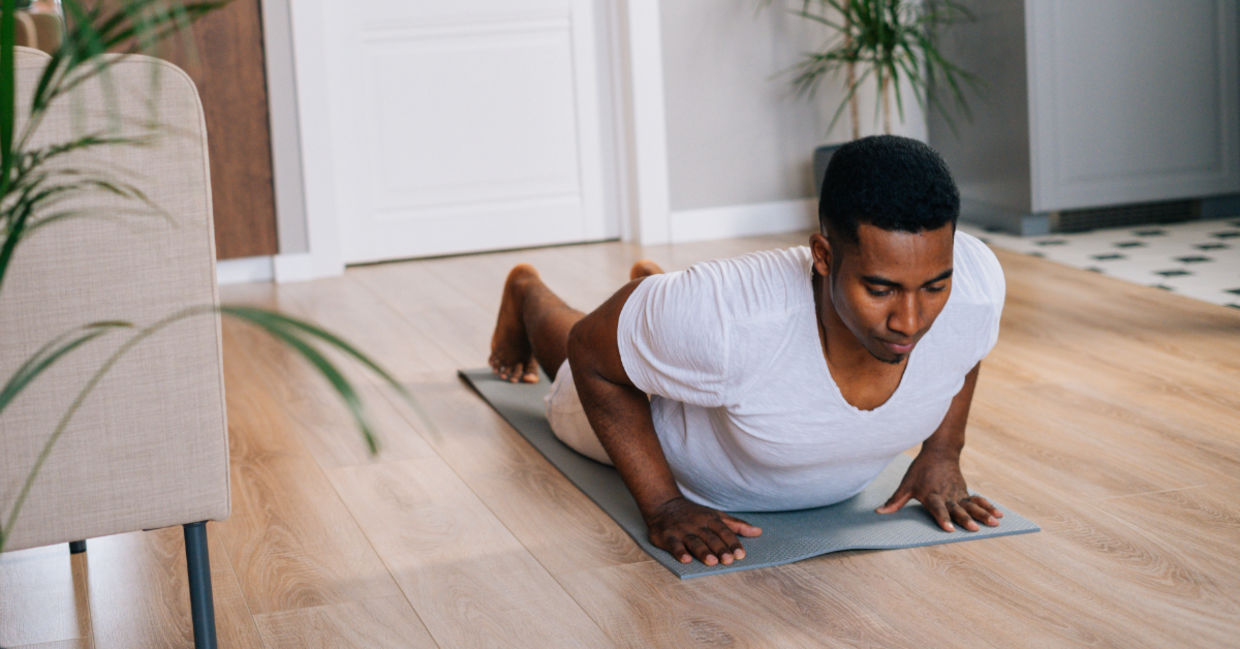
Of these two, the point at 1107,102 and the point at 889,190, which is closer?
the point at 889,190

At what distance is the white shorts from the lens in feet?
8.14

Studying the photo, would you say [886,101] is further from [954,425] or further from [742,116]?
[954,425]

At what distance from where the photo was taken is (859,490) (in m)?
2.26

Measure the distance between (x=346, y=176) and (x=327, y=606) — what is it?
10.6 ft

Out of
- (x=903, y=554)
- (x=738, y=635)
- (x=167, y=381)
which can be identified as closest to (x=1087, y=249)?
(x=903, y=554)

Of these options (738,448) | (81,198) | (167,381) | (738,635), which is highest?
(81,198)

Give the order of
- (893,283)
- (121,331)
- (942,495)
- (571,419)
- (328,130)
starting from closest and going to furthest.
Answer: (121,331), (893,283), (942,495), (571,419), (328,130)

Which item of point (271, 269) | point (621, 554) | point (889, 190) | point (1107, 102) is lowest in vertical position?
point (621, 554)

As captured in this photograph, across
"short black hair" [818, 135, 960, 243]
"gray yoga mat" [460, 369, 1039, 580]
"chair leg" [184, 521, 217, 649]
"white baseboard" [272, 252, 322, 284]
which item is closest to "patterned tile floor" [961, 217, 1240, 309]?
"gray yoga mat" [460, 369, 1039, 580]

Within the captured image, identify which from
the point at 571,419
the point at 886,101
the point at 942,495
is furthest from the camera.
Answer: the point at 886,101

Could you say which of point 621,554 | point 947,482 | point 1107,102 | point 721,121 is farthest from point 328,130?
point 947,482

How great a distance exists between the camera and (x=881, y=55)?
16.5ft

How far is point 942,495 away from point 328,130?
321 cm

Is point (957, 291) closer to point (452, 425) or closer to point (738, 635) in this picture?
point (738, 635)
